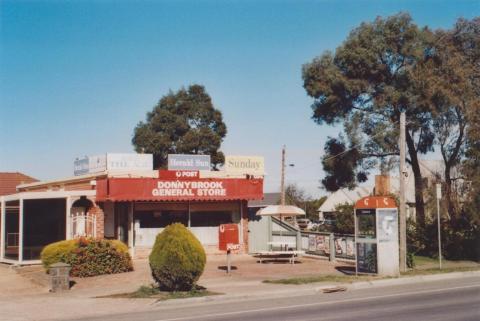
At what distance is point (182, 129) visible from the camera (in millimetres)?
56906

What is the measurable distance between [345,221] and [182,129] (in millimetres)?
24799

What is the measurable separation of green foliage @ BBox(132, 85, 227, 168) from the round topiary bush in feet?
134

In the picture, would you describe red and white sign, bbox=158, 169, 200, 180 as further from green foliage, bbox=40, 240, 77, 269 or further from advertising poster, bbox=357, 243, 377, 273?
advertising poster, bbox=357, 243, 377, 273

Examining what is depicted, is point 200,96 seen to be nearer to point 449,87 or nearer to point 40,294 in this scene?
point 449,87

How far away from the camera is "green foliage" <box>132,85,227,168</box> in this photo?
2219 inches

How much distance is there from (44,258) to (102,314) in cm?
771

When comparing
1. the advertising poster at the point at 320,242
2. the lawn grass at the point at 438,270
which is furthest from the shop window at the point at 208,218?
the lawn grass at the point at 438,270

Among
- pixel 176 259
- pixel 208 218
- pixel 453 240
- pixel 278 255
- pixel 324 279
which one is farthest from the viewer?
pixel 208 218

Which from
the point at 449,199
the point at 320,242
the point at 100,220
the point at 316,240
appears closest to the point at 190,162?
the point at 100,220

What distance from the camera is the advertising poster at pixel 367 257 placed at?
1891 centimetres

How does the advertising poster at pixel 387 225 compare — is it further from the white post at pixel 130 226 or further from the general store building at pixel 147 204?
the white post at pixel 130 226

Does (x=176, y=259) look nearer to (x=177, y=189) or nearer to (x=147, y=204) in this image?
(x=177, y=189)

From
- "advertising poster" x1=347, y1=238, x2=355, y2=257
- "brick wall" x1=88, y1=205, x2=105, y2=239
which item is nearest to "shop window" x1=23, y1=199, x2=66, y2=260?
"brick wall" x1=88, y1=205, x2=105, y2=239

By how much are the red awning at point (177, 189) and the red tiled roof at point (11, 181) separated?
17.6 m
